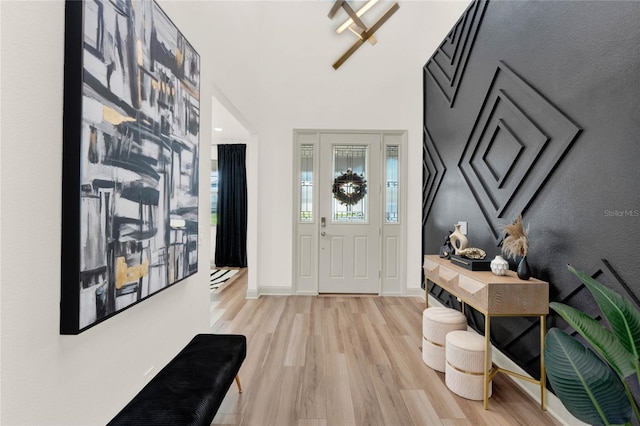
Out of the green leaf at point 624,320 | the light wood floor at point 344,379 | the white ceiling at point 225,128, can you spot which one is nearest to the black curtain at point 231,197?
the white ceiling at point 225,128

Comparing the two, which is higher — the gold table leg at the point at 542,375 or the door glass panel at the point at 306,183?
the door glass panel at the point at 306,183

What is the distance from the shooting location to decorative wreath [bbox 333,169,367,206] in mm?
4379

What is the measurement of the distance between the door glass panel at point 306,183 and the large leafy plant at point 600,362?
342 cm

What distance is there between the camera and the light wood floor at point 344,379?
179 centimetres

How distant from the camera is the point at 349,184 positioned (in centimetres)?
438

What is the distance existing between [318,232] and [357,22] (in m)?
2.82

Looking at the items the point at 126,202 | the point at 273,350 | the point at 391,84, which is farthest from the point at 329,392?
the point at 391,84

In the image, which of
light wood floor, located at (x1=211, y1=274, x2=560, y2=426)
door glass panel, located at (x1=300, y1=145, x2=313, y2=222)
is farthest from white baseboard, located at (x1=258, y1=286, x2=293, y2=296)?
door glass panel, located at (x1=300, y1=145, x2=313, y2=222)

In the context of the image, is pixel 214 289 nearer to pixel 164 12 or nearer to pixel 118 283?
pixel 118 283

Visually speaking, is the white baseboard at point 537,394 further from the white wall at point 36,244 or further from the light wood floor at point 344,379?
the white wall at point 36,244

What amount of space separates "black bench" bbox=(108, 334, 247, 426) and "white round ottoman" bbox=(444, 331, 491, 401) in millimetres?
1485

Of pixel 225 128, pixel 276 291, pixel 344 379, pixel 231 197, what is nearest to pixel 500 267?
pixel 344 379

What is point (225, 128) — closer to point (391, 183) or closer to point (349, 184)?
point (349, 184)

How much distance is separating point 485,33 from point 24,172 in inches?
134
